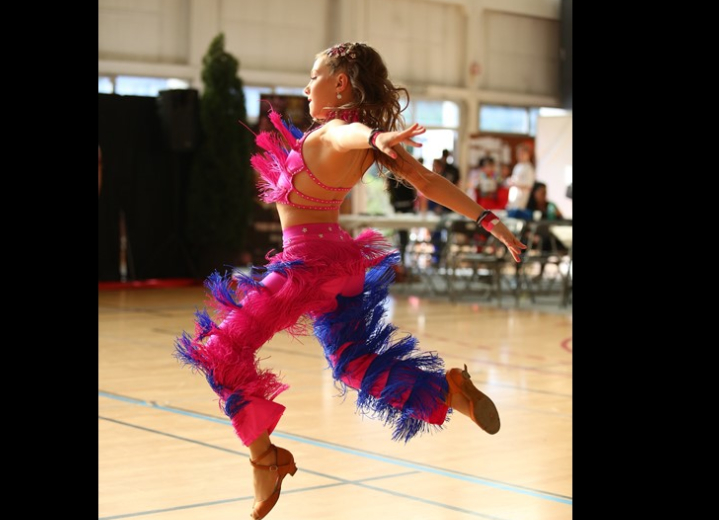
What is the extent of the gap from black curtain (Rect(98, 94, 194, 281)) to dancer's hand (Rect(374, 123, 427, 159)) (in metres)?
10.4

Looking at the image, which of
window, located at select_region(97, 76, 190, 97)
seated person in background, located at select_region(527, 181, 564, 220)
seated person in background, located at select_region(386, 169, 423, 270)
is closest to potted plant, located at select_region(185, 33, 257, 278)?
seated person in background, located at select_region(386, 169, 423, 270)

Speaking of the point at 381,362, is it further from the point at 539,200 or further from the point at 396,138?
the point at 539,200

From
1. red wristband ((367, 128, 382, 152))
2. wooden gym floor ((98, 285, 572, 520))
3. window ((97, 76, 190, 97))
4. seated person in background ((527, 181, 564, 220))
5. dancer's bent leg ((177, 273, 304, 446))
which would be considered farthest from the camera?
window ((97, 76, 190, 97))

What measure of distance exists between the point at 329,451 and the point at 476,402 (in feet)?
4.27

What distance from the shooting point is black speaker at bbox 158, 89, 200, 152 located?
12.8 metres

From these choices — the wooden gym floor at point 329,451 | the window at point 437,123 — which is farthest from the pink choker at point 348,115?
the window at point 437,123

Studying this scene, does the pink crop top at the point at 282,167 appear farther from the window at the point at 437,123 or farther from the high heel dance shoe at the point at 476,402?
the window at the point at 437,123

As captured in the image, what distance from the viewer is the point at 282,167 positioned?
3182mm

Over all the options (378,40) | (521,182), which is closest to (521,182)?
(521,182)

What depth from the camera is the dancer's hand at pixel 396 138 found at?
2.46m

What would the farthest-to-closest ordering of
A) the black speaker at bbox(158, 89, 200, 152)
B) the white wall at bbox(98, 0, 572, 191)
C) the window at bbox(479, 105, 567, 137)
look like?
the window at bbox(479, 105, 567, 137) < the white wall at bbox(98, 0, 572, 191) < the black speaker at bbox(158, 89, 200, 152)

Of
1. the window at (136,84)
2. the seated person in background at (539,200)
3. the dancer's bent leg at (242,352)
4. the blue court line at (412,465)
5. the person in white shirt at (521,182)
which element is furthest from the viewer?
the window at (136,84)

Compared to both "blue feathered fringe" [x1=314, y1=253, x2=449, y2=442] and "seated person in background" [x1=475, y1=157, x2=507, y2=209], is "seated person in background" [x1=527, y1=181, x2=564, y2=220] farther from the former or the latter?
"blue feathered fringe" [x1=314, y1=253, x2=449, y2=442]
